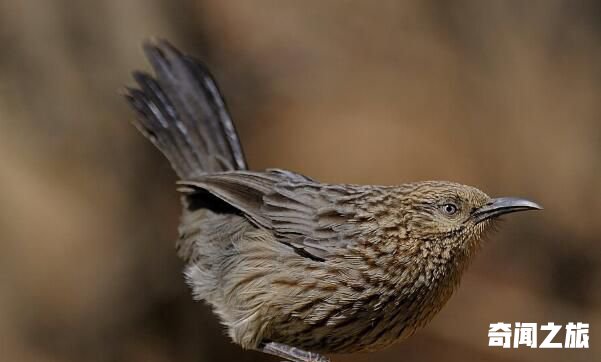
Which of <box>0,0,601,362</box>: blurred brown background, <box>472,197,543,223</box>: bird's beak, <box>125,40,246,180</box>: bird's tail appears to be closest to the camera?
<box>472,197,543,223</box>: bird's beak

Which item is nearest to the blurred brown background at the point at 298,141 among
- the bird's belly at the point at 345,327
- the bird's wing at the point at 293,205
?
the bird's wing at the point at 293,205

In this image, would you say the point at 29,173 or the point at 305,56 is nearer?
the point at 29,173

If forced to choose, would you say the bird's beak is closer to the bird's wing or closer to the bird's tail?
the bird's wing

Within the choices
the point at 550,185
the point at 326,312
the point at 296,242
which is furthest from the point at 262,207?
the point at 550,185

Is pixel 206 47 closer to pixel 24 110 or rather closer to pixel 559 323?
pixel 24 110

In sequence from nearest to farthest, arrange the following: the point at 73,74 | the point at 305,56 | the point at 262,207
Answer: the point at 262,207
the point at 73,74
the point at 305,56

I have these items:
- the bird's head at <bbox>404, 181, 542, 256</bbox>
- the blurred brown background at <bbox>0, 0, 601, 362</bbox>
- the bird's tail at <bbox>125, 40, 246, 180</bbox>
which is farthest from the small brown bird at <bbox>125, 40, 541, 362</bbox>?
the blurred brown background at <bbox>0, 0, 601, 362</bbox>

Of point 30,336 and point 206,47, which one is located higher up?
point 206,47
